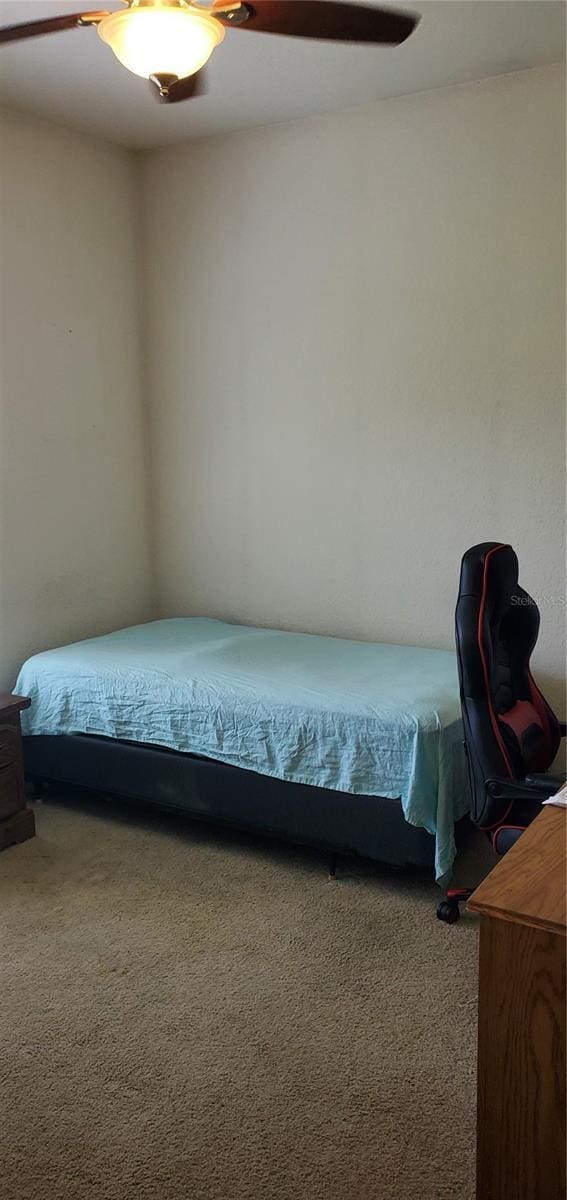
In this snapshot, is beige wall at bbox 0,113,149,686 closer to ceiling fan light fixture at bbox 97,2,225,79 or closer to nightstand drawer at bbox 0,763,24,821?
nightstand drawer at bbox 0,763,24,821

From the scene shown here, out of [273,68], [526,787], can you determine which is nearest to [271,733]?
[526,787]

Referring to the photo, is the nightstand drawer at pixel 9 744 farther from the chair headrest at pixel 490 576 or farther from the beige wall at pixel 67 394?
the chair headrest at pixel 490 576

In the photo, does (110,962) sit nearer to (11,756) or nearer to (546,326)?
(11,756)

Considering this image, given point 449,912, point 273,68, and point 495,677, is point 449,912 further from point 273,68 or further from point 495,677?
point 273,68

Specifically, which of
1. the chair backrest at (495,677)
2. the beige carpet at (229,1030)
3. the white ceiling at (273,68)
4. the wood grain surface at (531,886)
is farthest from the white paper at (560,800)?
the white ceiling at (273,68)

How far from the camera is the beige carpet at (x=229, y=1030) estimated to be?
1.92 m

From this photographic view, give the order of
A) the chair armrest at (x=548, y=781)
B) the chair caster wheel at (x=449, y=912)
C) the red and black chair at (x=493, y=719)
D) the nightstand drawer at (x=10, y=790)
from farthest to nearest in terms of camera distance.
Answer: the nightstand drawer at (x=10, y=790) < the chair caster wheel at (x=449, y=912) < the red and black chair at (x=493, y=719) < the chair armrest at (x=548, y=781)

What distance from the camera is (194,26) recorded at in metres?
1.92

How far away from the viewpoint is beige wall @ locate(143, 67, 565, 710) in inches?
140

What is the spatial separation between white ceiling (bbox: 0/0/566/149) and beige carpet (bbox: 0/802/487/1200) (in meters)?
2.76

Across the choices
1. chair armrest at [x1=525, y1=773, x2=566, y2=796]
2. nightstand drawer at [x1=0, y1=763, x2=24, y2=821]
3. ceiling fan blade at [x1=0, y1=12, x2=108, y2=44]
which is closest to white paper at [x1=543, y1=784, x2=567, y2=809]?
chair armrest at [x1=525, y1=773, x2=566, y2=796]

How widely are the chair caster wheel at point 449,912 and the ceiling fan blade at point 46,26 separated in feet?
8.05

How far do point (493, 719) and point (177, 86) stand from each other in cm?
174

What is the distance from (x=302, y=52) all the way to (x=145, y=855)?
9.29 feet
